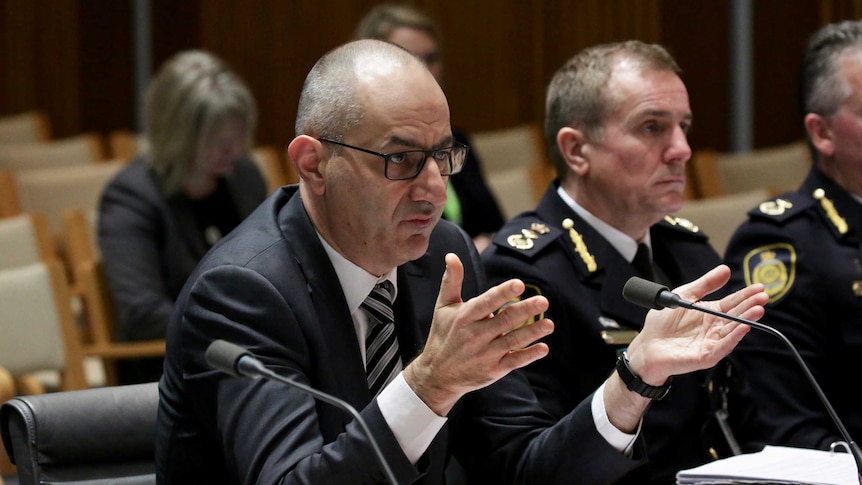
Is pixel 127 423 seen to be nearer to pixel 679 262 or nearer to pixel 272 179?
pixel 679 262

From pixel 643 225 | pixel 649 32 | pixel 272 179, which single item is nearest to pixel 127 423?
pixel 643 225

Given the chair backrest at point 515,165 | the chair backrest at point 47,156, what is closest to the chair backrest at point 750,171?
the chair backrest at point 515,165

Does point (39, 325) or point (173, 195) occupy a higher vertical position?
point (173, 195)

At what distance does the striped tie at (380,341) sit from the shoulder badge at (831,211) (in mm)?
1126

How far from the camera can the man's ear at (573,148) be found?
2.52m

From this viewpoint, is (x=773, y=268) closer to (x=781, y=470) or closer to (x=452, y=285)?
(x=781, y=470)

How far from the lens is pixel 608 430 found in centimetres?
188

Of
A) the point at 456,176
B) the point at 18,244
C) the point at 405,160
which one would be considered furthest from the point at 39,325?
the point at 405,160

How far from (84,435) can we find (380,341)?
1.56 ft

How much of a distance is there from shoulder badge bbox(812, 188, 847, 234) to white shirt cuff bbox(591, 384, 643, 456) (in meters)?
0.95

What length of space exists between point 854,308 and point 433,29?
223 cm

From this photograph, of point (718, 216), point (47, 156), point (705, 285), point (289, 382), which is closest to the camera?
point (289, 382)

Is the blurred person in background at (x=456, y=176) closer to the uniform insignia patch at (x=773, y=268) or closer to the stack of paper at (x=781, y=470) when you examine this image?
the uniform insignia patch at (x=773, y=268)

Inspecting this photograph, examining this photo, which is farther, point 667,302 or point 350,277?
point 350,277
